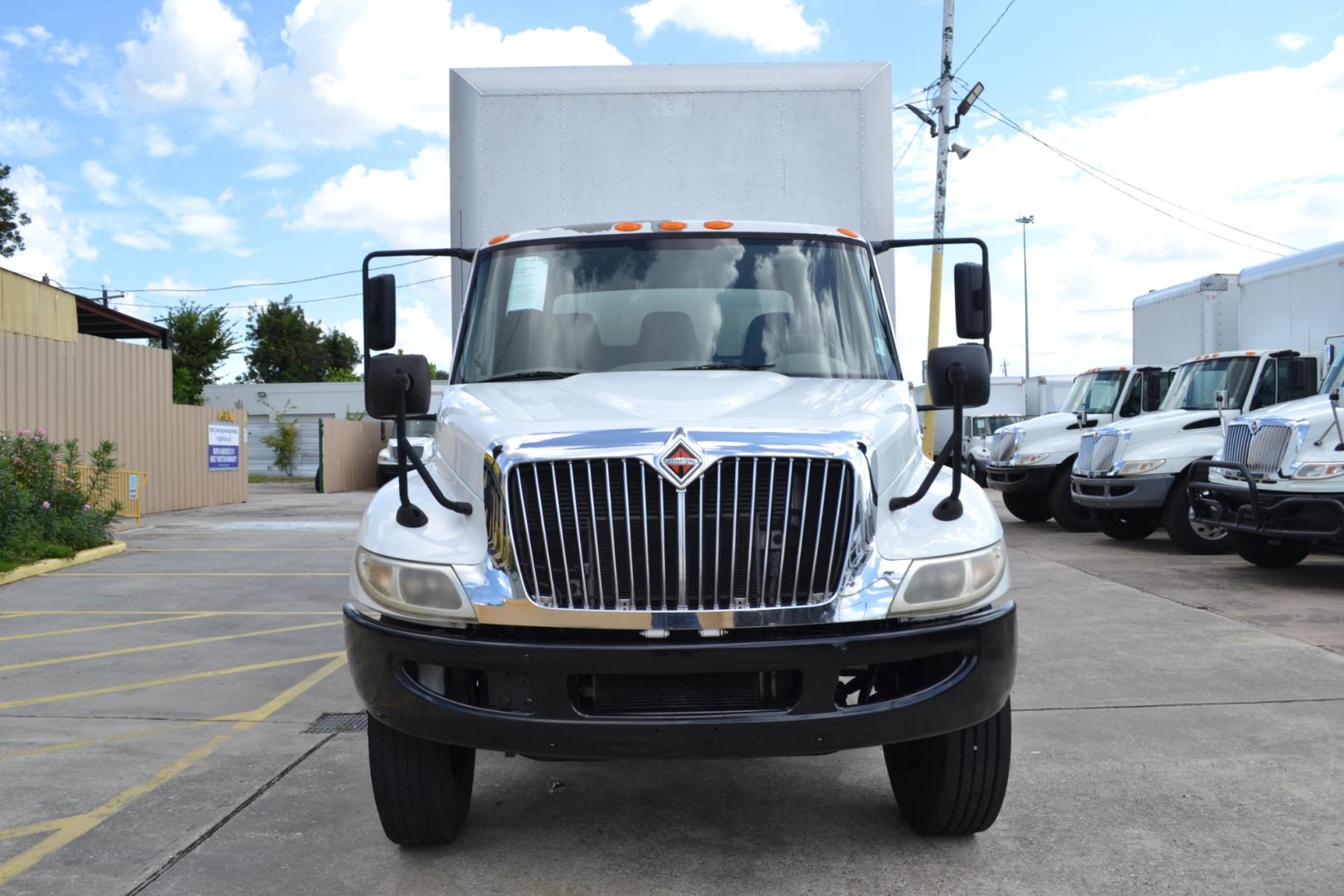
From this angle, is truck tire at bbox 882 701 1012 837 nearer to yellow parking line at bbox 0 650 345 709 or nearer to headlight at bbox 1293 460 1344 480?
yellow parking line at bbox 0 650 345 709

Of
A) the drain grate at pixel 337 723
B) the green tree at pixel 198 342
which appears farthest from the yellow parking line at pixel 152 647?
the green tree at pixel 198 342

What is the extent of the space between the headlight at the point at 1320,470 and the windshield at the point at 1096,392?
7.06 metres

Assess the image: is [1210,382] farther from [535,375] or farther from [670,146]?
[535,375]

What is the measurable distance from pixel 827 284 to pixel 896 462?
1.16 meters

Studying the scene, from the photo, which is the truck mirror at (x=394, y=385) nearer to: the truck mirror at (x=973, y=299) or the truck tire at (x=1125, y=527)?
the truck mirror at (x=973, y=299)

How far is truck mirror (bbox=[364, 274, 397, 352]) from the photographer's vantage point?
512 cm

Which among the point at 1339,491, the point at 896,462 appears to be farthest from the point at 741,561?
the point at 1339,491

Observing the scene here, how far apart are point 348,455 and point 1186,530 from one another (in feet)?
80.7

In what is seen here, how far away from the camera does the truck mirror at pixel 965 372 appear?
4027 millimetres

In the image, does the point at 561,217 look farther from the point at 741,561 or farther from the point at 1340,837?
the point at 1340,837

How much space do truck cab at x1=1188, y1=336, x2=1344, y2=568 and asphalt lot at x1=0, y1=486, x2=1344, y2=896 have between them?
2.23 metres

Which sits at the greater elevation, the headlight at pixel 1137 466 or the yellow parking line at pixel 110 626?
the headlight at pixel 1137 466

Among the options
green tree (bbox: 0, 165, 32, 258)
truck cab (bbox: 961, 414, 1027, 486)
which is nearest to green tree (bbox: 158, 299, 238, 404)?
green tree (bbox: 0, 165, 32, 258)

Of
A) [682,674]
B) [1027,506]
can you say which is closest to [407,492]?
[682,674]
